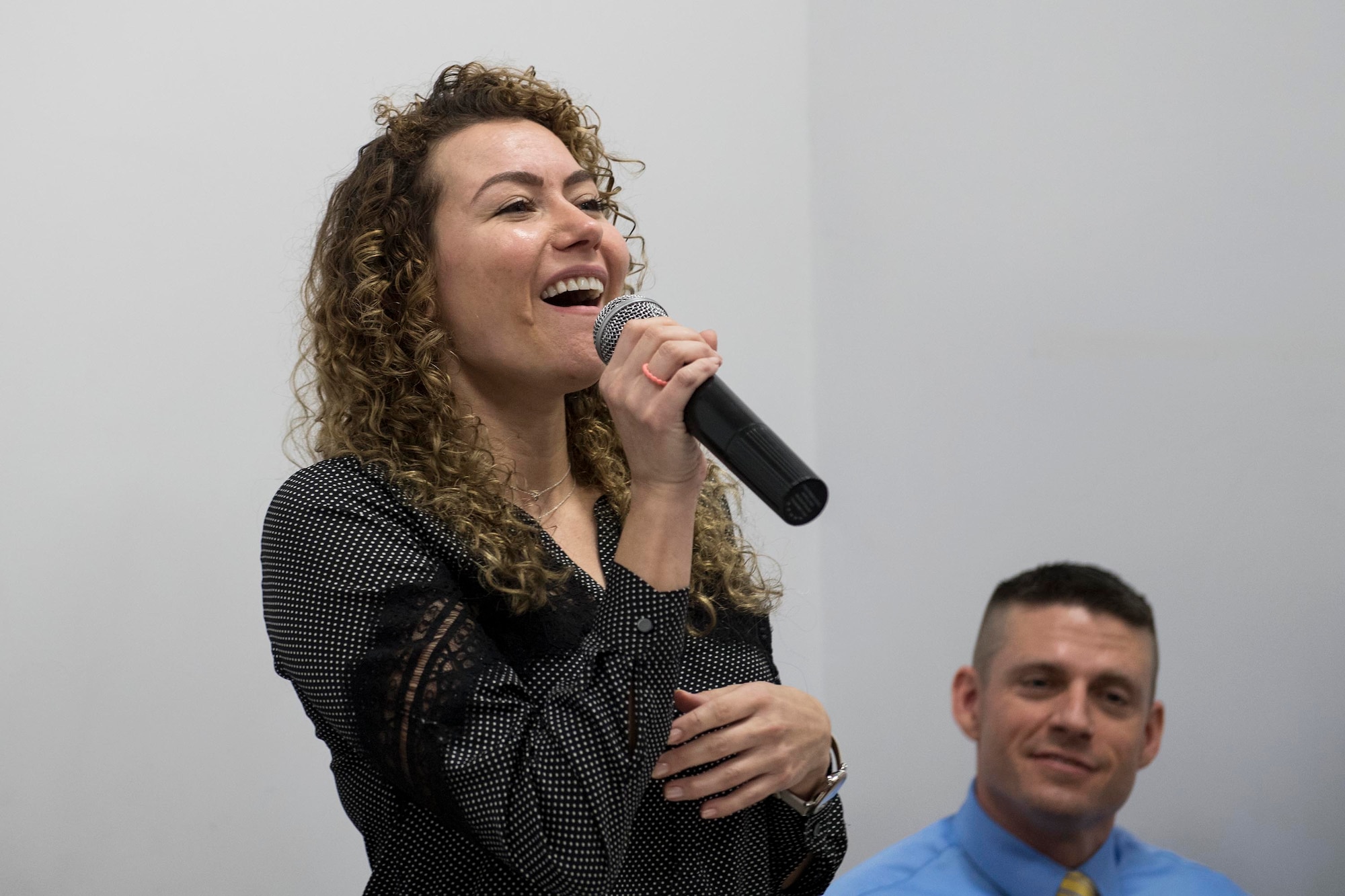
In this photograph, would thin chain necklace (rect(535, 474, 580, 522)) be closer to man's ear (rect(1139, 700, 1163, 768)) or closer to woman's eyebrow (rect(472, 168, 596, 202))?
woman's eyebrow (rect(472, 168, 596, 202))

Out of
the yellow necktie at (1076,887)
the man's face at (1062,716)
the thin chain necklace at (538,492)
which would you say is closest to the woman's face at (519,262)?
the thin chain necklace at (538,492)

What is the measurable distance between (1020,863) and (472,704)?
2.34ft

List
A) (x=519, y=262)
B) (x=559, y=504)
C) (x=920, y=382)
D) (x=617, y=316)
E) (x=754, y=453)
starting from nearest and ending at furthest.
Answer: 1. (x=754, y=453)
2. (x=617, y=316)
3. (x=519, y=262)
4. (x=559, y=504)
5. (x=920, y=382)

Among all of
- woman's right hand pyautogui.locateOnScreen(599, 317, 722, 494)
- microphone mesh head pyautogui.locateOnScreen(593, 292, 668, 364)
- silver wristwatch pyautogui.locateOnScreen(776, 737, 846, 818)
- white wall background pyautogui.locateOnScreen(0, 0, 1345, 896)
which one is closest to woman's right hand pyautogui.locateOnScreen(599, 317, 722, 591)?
woman's right hand pyautogui.locateOnScreen(599, 317, 722, 494)

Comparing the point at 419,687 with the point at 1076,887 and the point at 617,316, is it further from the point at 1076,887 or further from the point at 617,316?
the point at 1076,887

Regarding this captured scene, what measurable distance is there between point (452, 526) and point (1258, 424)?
52.2 inches

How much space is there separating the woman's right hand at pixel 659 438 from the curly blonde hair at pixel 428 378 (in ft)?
0.69

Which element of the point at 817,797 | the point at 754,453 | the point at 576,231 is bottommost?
the point at 817,797

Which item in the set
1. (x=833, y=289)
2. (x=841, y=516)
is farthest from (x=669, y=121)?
(x=841, y=516)

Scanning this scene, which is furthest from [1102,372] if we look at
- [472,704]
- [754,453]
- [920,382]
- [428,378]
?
[472,704]

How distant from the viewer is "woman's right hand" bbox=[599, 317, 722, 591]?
104cm

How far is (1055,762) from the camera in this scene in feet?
4.66

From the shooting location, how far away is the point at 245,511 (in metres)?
2.11

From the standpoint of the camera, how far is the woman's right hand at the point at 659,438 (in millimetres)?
1045
